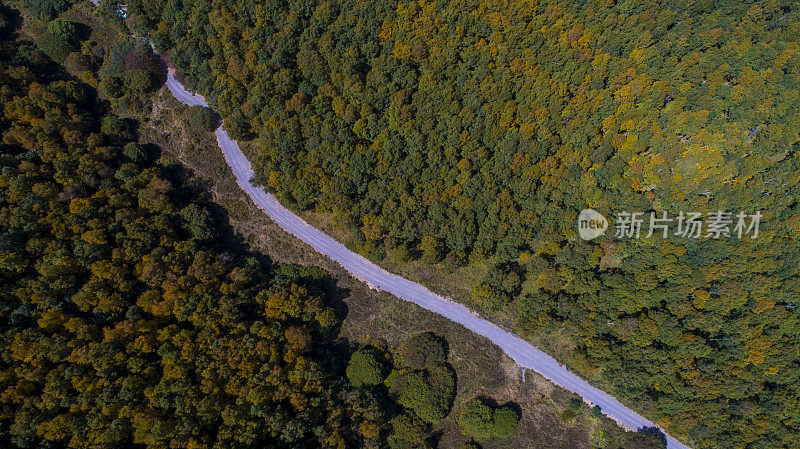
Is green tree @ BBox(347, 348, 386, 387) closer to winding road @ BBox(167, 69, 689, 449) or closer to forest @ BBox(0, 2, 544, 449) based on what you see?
forest @ BBox(0, 2, 544, 449)

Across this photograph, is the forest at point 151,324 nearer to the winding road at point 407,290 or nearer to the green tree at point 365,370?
the green tree at point 365,370

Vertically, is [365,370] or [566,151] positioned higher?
[566,151]

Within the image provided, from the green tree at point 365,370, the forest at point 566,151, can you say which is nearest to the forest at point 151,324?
the green tree at point 365,370

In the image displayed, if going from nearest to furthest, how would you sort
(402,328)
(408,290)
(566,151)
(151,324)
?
(151,324)
(566,151)
(402,328)
(408,290)

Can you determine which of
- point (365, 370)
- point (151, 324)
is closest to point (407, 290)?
point (365, 370)

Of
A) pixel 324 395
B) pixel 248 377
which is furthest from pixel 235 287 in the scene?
pixel 324 395

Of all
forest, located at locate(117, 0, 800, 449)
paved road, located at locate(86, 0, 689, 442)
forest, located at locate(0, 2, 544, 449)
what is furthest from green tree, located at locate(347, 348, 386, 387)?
forest, located at locate(117, 0, 800, 449)

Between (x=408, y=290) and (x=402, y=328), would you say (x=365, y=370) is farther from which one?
(x=408, y=290)
